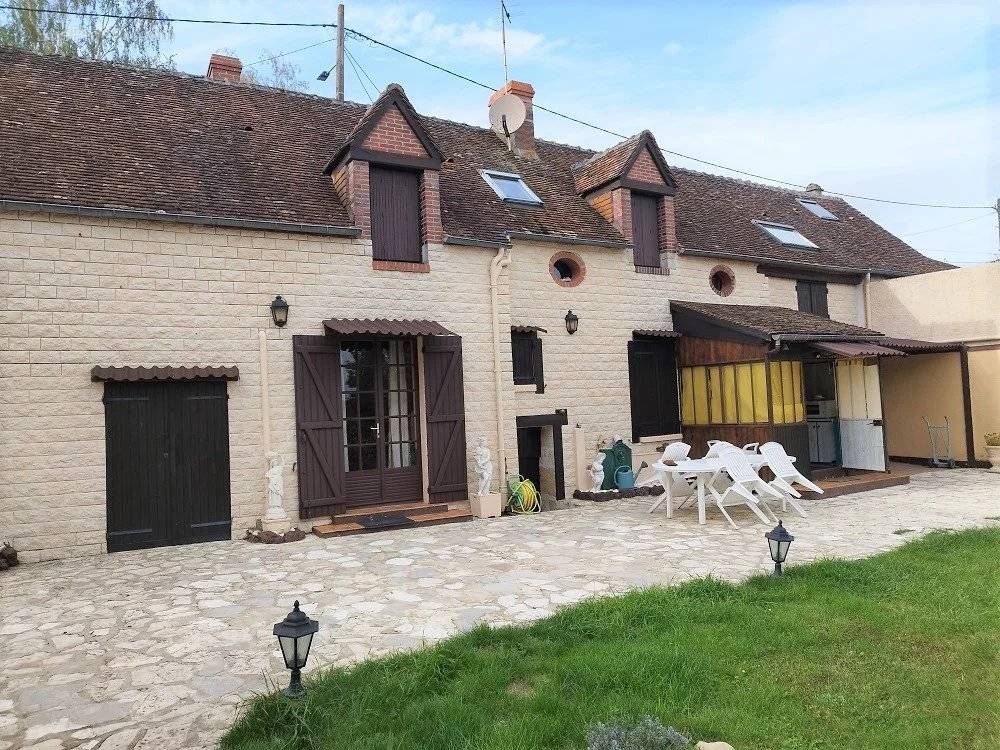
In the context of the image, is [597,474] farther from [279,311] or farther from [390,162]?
[390,162]

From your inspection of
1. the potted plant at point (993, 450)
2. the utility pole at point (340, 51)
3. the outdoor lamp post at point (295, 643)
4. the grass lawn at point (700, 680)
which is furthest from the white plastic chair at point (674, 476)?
the utility pole at point (340, 51)

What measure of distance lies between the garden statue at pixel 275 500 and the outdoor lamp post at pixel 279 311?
1.86 meters

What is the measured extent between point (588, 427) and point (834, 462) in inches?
204

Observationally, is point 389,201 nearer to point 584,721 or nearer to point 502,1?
point 502,1

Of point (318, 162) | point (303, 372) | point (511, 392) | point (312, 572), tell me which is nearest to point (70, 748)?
point (312, 572)

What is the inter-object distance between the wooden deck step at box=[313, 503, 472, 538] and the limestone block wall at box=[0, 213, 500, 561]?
1.91 ft

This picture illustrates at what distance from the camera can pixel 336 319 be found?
965 cm

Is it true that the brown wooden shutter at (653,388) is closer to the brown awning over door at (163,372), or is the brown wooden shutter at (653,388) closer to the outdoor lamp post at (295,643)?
the brown awning over door at (163,372)

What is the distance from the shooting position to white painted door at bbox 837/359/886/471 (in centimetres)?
1241

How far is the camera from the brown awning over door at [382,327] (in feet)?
30.4

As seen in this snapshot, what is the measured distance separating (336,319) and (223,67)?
6942 millimetres

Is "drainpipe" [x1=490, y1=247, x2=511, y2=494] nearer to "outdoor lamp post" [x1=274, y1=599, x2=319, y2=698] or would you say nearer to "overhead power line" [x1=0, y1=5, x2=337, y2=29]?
"outdoor lamp post" [x1=274, y1=599, x2=319, y2=698]

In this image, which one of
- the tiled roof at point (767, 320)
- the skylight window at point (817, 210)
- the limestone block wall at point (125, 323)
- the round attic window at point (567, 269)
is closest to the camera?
the limestone block wall at point (125, 323)

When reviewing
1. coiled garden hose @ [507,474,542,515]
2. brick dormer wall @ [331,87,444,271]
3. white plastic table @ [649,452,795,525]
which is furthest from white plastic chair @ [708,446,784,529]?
brick dormer wall @ [331,87,444,271]
